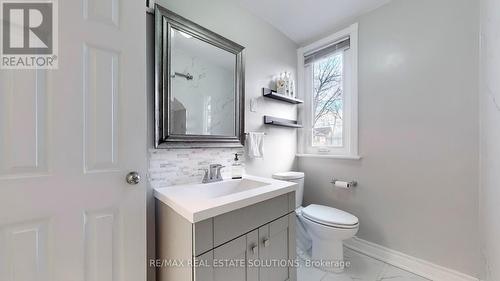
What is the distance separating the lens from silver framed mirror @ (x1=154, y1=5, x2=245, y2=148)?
1.20 metres

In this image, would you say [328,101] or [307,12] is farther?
[328,101]

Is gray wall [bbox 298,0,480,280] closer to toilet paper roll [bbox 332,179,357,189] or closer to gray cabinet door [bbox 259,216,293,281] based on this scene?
toilet paper roll [bbox 332,179,357,189]

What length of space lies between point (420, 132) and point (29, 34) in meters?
2.39

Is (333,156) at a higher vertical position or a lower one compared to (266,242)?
higher

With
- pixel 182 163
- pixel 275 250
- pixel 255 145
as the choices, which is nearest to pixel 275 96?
pixel 255 145

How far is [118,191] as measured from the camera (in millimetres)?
933

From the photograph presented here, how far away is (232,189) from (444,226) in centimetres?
162

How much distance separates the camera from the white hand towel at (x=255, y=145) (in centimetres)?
171

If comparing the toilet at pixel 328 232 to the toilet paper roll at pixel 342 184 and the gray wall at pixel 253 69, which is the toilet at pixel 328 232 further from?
the gray wall at pixel 253 69

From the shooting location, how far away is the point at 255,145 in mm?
1729

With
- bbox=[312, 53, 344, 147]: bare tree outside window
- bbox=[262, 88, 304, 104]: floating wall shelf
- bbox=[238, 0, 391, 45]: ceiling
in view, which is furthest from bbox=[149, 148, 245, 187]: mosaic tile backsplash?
bbox=[238, 0, 391, 45]: ceiling

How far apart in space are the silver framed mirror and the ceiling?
49 centimetres

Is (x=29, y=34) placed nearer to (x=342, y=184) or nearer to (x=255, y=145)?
(x=255, y=145)

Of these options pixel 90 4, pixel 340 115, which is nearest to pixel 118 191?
pixel 90 4
